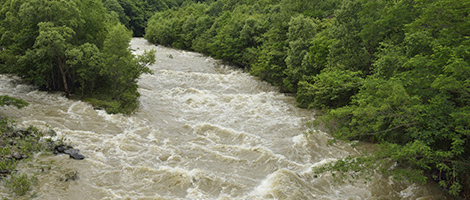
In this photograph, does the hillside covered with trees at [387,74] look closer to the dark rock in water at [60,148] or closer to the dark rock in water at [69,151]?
the dark rock in water at [69,151]

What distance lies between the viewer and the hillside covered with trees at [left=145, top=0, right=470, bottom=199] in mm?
11906

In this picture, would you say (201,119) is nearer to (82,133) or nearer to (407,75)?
(82,133)

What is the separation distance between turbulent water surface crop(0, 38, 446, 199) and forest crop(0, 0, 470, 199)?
1.24m

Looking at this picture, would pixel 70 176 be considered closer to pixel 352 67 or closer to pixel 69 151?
pixel 69 151

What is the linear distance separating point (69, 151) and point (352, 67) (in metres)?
18.4

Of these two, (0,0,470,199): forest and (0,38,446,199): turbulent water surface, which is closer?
(0,0,470,199): forest

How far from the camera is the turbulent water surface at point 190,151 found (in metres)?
13.9

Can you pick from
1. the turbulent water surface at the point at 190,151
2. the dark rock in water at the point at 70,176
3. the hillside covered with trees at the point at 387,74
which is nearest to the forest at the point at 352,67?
the hillside covered with trees at the point at 387,74

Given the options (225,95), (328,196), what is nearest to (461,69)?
(328,196)

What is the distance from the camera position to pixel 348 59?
2230cm

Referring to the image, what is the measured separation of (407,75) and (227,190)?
953cm

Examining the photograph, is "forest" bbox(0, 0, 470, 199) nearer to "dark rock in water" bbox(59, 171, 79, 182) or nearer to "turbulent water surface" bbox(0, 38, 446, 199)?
"turbulent water surface" bbox(0, 38, 446, 199)

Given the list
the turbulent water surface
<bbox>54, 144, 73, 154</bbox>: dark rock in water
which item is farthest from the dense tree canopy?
<bbox>54, 144, 73, 154</bbox>: dark rock in water

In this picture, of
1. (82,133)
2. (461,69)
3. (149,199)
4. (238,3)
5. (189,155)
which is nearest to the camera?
(461,69)
